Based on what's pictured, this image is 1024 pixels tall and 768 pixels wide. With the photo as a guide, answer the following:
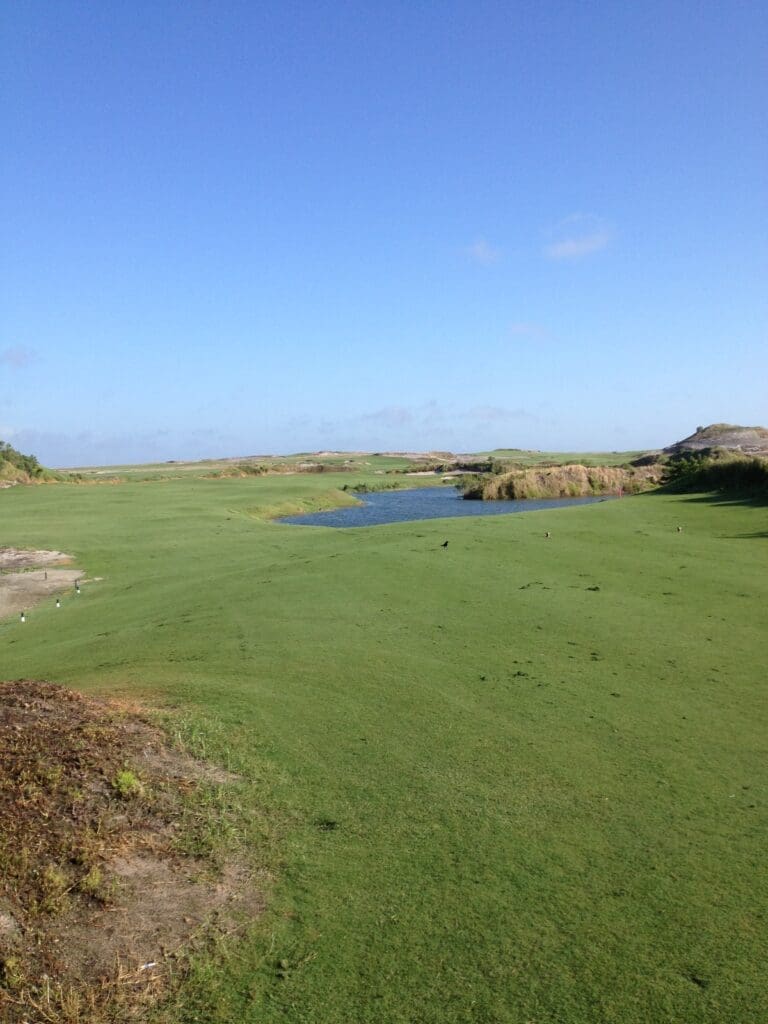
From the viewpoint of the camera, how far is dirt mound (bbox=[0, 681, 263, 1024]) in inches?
141

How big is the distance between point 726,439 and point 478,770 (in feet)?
226

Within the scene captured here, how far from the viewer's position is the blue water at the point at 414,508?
1539 inches

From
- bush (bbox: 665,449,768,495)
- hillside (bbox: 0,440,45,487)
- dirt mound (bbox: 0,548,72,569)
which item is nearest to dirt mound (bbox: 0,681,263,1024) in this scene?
dirt mound (bbox: 0,548,72,569)

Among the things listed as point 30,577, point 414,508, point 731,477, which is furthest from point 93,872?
point 414,508

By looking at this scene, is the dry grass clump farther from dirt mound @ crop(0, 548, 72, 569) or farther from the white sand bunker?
the white sand bunker

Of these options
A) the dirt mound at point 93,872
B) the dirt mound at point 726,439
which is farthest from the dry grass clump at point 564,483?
the dirt mound at point 93,872

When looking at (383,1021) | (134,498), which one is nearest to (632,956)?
(383,1021)

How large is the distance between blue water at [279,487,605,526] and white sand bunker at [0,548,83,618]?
16041 mm

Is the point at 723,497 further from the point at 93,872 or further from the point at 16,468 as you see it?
the point at 16,468

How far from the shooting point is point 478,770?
237 inches

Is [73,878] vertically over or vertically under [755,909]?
over

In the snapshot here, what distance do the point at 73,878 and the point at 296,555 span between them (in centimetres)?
1448

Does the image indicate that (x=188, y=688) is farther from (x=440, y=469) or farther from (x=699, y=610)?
(x=440, y=469)

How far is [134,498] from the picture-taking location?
37.1 metres
